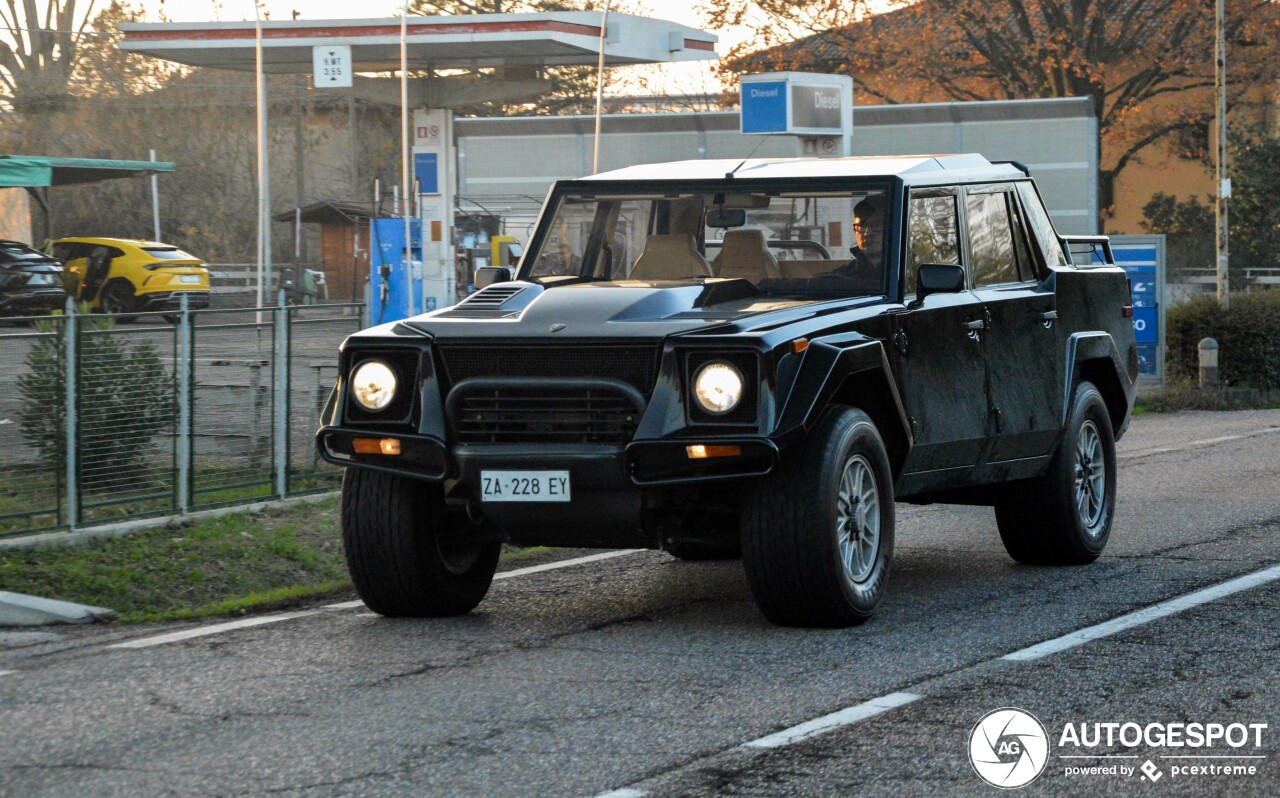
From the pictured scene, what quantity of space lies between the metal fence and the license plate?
12.7ft

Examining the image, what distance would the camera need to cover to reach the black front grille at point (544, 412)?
7.11m

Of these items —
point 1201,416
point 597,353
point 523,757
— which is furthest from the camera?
point 1201,416

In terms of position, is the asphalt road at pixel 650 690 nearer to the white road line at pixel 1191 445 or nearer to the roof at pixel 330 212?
the white road line at pixel 1191 445

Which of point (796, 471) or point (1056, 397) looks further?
point (1056, 397)

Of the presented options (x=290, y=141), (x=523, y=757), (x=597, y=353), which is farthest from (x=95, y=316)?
(x=290, y=141)

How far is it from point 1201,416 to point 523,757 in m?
18.1

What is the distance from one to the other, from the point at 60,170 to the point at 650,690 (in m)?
29.8

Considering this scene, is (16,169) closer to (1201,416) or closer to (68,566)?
(1201,416)

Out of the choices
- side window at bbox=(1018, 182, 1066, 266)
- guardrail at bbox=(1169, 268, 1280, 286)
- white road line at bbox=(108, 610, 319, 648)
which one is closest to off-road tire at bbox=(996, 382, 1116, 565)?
side window at bbox=(1018, 182, 1066, 266)

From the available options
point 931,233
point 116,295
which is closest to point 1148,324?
point 931,233

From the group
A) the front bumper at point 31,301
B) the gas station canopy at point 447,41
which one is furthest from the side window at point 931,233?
the front bumper at point 31,301

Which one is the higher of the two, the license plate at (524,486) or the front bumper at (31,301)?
the front bumper at (31,301)

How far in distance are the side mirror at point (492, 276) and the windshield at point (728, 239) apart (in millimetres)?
99

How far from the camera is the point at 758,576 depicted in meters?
7.22
